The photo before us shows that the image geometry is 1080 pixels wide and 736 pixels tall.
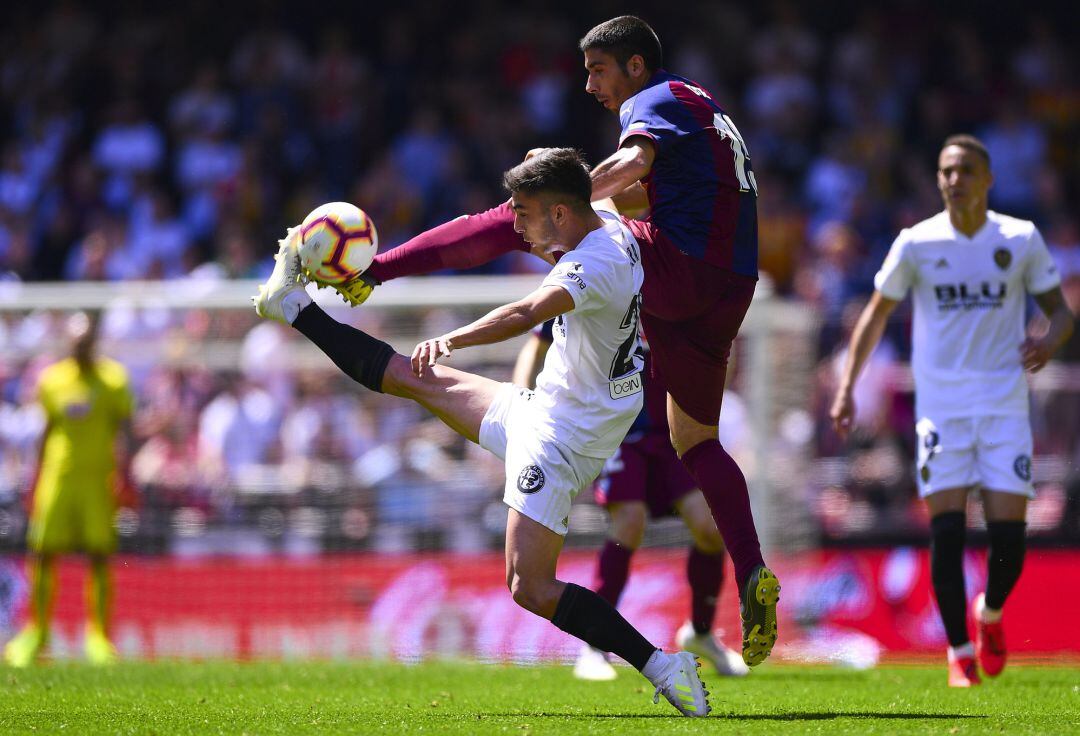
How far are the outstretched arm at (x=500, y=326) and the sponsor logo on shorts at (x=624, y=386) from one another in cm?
51

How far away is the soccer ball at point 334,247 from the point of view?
6.40m

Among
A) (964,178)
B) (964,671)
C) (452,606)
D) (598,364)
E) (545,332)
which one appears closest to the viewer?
(598,364)

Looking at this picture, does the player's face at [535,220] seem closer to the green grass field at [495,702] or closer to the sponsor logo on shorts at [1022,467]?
the green grass field at [495,702]

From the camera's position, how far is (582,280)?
5676mm

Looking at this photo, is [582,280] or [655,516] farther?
[655,516]

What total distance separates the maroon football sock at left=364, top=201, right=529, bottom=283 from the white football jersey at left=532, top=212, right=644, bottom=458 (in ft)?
1.74

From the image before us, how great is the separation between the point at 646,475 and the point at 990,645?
200 cm

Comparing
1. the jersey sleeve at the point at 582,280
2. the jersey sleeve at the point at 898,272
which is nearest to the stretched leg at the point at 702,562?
the jersey sleeve at the point at 898,272

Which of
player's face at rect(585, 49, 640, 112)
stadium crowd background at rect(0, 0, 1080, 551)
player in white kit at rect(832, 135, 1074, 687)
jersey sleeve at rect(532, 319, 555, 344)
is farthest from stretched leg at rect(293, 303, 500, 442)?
stadium crowd background at rect(0, 0, 1080, 551)

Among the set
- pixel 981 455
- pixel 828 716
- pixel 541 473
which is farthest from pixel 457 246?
pixel 981 455

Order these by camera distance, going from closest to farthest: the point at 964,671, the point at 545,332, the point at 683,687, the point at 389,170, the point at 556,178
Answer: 1. the point at 683,687
2. the point at 556,178
3. the point at 964,671
4. the point at 545,332
5. the point at 389,170

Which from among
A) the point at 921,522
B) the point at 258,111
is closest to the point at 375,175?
the point at 258,111

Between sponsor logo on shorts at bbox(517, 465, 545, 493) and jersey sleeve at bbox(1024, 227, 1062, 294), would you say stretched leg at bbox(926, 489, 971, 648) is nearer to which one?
jersey sleeve at bbox(1024, 227, 1062, 294)

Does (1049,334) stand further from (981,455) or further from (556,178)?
(556,178)
